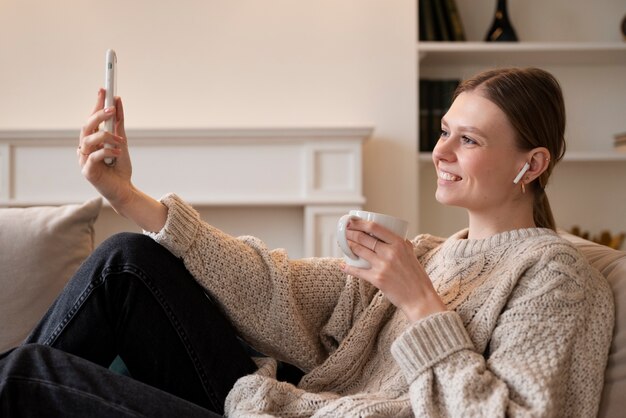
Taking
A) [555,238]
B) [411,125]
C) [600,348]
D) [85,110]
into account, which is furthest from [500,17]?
[600,348]

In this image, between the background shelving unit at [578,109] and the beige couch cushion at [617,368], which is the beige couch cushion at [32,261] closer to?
the beige couch cushion at [617,368]

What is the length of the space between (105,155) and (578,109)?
87.6 inches

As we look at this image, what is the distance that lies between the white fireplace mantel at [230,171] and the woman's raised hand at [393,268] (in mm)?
1539

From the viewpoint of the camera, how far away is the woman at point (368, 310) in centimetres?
121

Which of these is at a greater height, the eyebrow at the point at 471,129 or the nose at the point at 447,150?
the eyebrow at the point at 471,129

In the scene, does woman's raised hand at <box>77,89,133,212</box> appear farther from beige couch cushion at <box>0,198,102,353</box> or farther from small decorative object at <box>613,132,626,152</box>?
small decorative object at <box>613,132,626,152</box>

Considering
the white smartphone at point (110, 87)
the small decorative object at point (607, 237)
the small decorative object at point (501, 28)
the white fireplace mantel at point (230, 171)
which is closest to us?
the white smartphone at point (110, 87)

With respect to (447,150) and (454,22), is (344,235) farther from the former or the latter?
(454,22)

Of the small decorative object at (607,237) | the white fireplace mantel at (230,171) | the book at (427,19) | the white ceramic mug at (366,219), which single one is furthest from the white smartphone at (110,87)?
the small decorative object at (607,237)

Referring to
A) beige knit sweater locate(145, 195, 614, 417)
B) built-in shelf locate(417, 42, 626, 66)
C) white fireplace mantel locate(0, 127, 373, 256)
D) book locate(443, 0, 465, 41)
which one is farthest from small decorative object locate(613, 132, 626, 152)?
beige knit sweater locate(145, 195, 614, 417)

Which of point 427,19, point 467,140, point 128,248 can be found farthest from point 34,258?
point 427,19

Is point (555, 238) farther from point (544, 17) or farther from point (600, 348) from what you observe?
point (544, 17)

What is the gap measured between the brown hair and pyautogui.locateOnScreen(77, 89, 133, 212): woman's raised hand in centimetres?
66

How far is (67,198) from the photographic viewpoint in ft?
9.34
